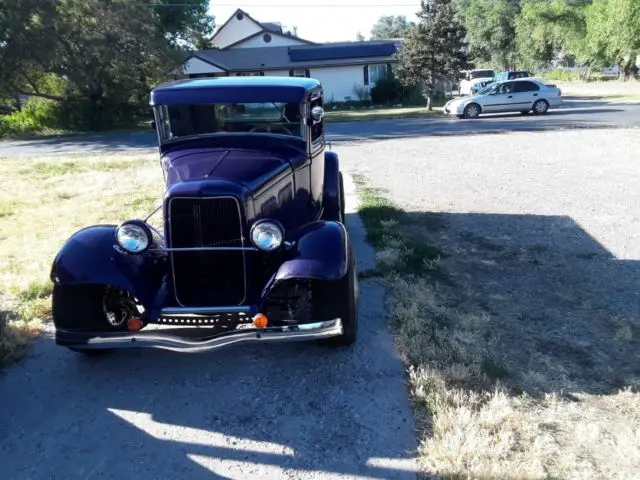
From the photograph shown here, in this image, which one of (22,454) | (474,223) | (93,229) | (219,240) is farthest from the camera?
(474,223)

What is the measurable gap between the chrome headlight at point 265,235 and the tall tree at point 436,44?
1000 inches

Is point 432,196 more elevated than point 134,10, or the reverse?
point 134,10

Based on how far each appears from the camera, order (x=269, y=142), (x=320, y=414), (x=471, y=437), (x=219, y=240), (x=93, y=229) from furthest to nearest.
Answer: (x=269, y=142) < (x=93, y=229) < (x=219, y=240) < (x=320, y=414) < (x=471, y=437)

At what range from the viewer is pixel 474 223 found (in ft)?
24.0

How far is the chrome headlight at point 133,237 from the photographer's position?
371 cm

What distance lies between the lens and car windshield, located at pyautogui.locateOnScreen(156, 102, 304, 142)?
4.70 m

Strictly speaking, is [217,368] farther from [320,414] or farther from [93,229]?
[93,229]

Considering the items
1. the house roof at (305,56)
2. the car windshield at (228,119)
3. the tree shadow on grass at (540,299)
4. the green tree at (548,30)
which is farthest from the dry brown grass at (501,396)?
the green tree at (548,30)

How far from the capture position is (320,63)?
3684 cm

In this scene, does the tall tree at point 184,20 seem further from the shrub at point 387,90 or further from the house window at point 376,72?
the shrub at point 387,90

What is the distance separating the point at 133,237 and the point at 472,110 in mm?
21621

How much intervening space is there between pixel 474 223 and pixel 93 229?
512cm

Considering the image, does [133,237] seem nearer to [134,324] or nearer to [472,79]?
[134,324]

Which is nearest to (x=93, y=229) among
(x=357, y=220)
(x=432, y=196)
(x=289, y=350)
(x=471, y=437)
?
(x=289, y=350)
